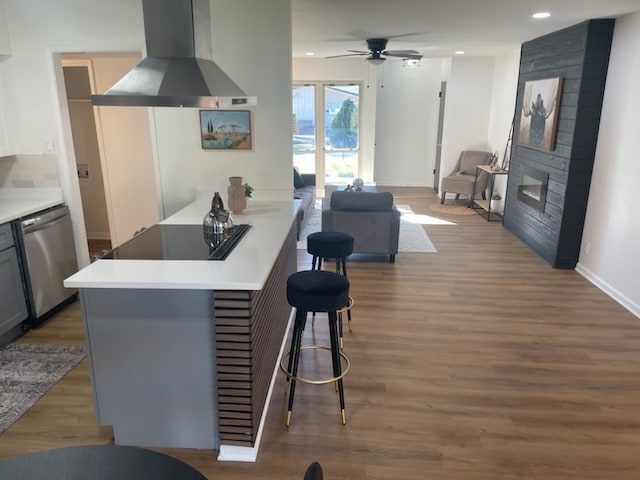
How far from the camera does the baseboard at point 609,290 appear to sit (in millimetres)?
4085

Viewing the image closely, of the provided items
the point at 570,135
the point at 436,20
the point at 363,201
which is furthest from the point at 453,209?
the point at 436,20

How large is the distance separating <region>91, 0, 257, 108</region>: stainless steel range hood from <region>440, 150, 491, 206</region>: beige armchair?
6.02 meters

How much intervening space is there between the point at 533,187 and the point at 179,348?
16.6ft

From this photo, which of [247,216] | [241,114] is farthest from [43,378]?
[241,114]

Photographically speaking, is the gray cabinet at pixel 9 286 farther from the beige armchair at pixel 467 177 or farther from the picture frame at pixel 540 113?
the beige armchair at pixel 467 177

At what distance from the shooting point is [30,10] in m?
3.78

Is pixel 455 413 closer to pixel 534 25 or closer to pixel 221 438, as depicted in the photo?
pixel 221 438

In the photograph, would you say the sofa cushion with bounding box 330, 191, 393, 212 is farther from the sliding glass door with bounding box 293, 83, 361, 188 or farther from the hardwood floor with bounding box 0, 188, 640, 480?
the sliding glass door with bounding box 293, 83, 361, 188

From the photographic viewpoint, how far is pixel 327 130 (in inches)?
361

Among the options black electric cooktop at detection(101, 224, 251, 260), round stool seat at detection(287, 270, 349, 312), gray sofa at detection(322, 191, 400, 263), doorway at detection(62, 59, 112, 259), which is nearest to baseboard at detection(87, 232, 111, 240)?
doorway at detection(62, 59, 112, 259)

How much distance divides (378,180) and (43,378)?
817cm

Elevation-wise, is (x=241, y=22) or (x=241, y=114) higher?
(x=241, y=22)

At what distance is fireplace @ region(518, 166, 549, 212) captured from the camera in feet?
18.0

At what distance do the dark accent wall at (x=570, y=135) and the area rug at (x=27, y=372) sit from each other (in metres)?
4.85
